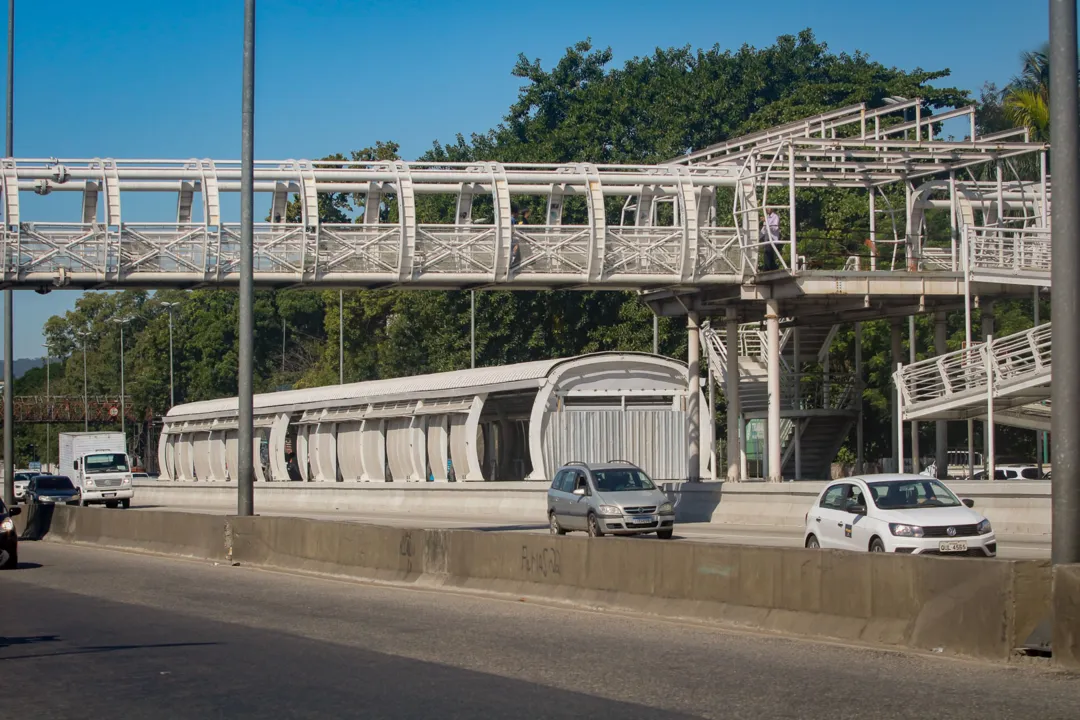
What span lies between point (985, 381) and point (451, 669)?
934 inches

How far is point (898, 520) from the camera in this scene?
18.7 meters

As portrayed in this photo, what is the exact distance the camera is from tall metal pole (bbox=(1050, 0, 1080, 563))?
1166cm

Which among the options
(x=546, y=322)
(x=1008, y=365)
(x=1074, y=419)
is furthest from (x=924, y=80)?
(x=1074, y=419)

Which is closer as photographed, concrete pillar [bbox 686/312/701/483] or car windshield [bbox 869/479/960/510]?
car windshield [bbox 869/479/960/510]

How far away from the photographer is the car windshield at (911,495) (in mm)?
19234

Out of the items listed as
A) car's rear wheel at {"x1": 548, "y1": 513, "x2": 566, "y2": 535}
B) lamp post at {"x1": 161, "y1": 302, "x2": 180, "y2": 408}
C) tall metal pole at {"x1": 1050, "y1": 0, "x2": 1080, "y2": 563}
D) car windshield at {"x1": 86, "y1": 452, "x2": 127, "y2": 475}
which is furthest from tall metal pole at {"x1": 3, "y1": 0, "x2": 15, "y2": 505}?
lamp post at {"x1": 161, "y1": 302, "x2": 180, "y2": 408}

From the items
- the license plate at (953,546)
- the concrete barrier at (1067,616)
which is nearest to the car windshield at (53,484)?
the license plate at (953,546)

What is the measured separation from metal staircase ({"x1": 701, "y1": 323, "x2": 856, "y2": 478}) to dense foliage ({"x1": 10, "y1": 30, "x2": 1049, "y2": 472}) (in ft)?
34.4

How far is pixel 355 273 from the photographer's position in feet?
103

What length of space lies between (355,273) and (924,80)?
6047 centimetres

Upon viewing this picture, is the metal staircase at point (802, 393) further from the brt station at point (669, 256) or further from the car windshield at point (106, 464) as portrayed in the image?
the car windshield at point (106, 464)

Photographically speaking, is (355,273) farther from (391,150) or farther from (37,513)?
(391,150)

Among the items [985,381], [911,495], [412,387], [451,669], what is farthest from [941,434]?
[451,669]

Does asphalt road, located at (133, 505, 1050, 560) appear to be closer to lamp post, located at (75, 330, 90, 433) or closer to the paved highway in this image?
the paved highway
